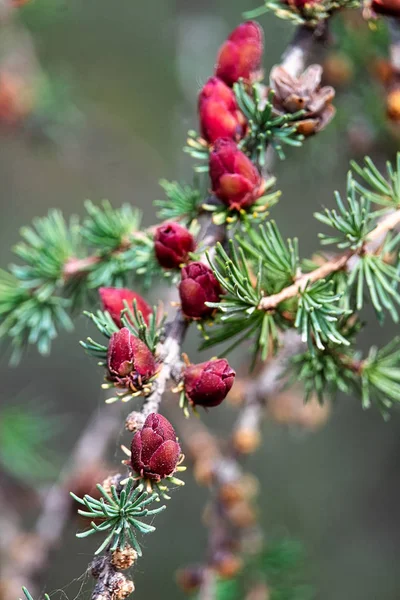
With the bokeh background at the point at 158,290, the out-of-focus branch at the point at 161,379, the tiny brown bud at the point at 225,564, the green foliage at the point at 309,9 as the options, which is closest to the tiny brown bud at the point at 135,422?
the out-of-focus branch at the point at 161,379

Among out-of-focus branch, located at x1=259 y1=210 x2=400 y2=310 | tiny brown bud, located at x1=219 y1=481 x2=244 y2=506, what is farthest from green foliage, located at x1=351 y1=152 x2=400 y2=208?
tiny brown bud, located at x1=219 y1=481 x2=244 y2=506

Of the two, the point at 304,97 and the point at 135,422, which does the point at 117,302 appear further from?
the point at 304,97

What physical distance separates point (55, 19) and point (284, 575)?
44.2 inches

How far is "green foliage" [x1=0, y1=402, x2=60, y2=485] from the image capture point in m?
1.04

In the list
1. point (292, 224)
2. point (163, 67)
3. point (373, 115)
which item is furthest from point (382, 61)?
point (163, 67)

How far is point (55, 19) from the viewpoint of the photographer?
1289 mm

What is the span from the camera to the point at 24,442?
106 centimetres

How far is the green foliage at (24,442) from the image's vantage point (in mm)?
1043

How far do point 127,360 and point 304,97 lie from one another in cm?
28

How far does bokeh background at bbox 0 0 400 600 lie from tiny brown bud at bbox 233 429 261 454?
0.49m

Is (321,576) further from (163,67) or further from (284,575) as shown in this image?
(163,67)

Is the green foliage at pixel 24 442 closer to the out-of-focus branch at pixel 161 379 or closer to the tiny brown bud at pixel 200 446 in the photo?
the tiny brown bud at pixel 200 446

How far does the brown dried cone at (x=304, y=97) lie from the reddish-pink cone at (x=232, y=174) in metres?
0.07

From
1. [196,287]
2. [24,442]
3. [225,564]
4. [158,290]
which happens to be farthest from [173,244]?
[158,290]
